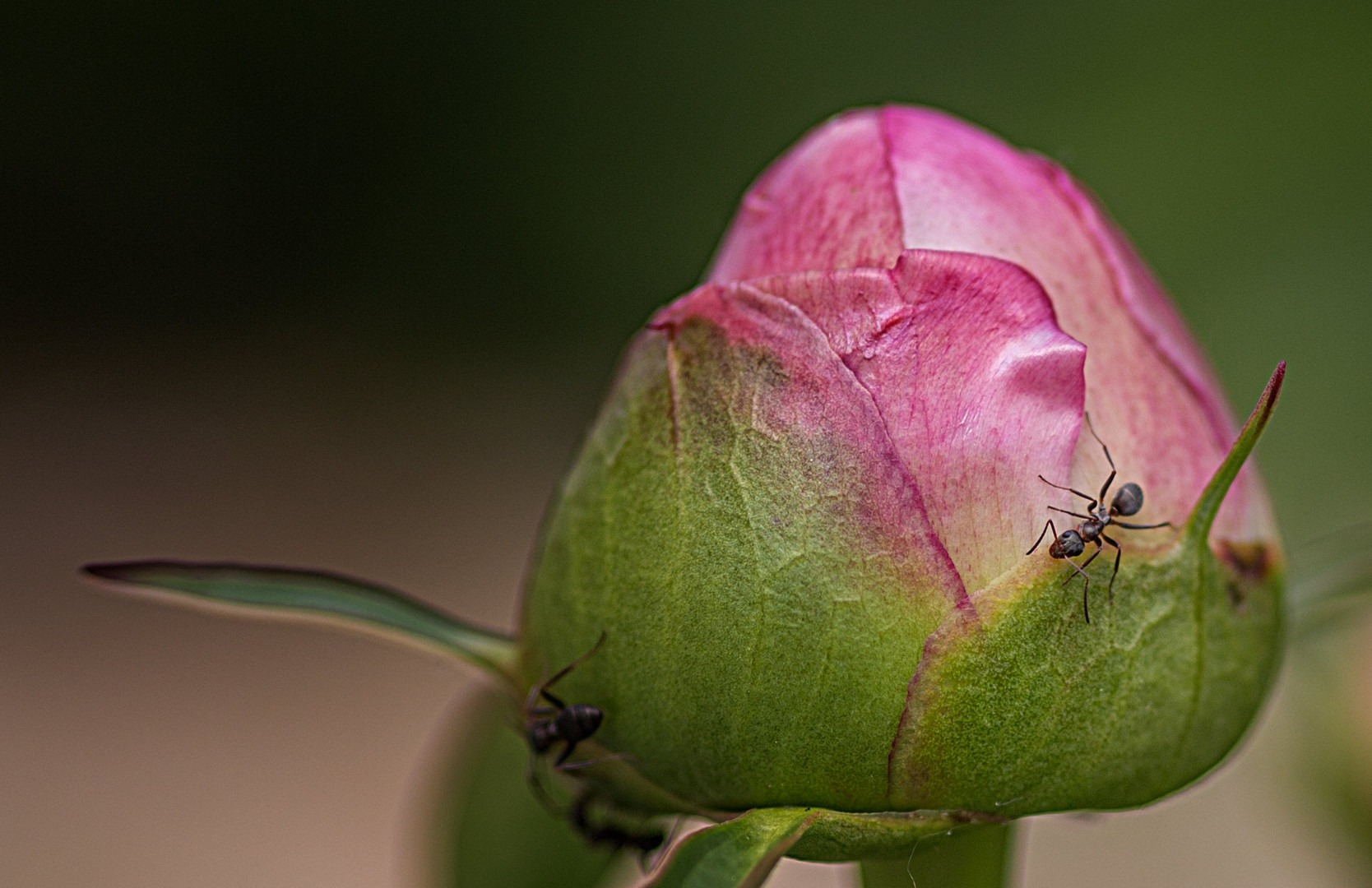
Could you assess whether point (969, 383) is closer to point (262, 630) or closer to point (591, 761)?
point (591, 761)

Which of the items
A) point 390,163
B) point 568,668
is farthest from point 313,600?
point 390,163

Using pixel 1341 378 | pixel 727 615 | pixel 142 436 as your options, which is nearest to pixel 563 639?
pixel 727 615

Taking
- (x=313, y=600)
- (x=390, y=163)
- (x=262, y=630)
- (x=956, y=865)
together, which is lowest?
(x=262, y=630)

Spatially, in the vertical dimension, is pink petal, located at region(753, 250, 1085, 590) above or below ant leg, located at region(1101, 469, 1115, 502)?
above

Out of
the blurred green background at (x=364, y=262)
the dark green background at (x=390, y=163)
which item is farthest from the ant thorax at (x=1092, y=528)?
the dark green background at (x=390, y=163)

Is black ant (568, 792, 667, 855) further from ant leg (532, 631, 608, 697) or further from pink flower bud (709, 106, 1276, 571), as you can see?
pink flower bud (709, 106, 1276, 571)

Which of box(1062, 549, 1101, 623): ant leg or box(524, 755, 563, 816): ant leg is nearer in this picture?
box(1062, 549, 1101, 623): ant leg

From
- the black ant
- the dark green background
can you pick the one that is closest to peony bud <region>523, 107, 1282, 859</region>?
the black ant
